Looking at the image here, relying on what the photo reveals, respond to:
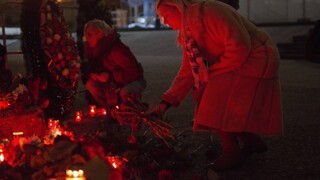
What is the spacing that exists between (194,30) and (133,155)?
1136mm

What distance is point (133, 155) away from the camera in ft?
14.1

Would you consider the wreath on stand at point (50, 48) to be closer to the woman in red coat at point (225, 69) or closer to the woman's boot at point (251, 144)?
the woman in red coat at point (225, 69)

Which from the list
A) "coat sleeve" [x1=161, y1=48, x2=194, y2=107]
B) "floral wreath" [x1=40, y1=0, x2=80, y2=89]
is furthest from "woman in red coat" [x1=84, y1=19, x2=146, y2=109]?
"coat sleeve" [x1=161, y1=48, x2=194, y2=107]

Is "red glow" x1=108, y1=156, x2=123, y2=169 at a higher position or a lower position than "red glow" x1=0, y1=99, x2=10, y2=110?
lower

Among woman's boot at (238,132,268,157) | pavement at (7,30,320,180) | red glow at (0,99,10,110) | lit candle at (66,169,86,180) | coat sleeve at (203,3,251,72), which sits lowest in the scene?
pavement at (7,30,320,180)

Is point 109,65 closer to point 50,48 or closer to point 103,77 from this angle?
point 103,77

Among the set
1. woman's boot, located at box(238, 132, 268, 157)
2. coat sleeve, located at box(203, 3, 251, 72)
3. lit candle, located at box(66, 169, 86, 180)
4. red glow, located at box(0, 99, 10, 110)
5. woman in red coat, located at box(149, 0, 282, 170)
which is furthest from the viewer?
red glow, located at box(0, 99, 10, 110)

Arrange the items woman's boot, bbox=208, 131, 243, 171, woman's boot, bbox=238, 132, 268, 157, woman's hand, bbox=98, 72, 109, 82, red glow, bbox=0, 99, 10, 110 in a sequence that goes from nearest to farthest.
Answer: woman's boot, bbox=208, 131, 243, 171
woman's boot, bbox=238, 132, 268, 157
red glow, bbox=0, 99, 10, 110
woman's hand, bbox=98, 72, 109, 82

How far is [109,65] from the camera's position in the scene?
674cm

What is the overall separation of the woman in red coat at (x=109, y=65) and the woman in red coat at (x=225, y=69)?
204 cm

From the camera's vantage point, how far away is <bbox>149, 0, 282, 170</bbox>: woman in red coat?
4.36 meters

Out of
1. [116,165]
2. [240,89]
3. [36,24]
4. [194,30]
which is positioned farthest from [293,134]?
[36,24]

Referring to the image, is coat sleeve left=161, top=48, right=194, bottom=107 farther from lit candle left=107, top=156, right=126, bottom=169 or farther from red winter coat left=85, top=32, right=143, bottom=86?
red winter coat left=85, top=32, right=143, bottom=86

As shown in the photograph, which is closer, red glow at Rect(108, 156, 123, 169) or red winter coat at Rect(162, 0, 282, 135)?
red glow at Rect(108, 156, 123, 169)
